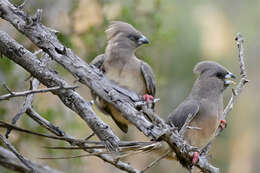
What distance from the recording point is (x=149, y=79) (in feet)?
17.7

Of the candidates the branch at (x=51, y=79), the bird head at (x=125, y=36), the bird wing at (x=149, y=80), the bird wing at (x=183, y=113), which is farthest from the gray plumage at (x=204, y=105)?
the branch at (x=51, y=79)

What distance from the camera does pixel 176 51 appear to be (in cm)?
1326

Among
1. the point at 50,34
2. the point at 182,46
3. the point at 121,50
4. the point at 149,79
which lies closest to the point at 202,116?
the point at 149,79

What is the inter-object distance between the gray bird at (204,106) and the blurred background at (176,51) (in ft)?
3.85

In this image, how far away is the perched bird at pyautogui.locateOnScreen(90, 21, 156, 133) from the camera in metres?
5.28

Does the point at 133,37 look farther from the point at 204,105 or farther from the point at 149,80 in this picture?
the point at 204,105

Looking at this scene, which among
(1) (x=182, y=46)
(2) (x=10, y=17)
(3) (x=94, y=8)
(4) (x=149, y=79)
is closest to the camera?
(2) (x=10, y=17)

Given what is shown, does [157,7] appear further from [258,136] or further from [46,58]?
[258,136]

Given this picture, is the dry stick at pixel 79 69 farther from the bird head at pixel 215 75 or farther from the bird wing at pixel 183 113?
the bird head at pixel 215 75

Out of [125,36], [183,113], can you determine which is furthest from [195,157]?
[125,36]

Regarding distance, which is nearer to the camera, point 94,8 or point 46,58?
point 46,58

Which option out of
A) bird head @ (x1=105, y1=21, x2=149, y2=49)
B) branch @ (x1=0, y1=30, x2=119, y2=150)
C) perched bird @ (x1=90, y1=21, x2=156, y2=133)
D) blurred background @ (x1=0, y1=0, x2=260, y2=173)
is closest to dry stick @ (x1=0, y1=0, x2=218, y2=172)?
branch @ (x1=0, y1=30, x2=119, y2=150)

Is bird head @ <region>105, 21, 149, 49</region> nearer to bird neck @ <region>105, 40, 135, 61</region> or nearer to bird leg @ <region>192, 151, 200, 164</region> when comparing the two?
bird neck @ <region>105, 40, 135, 61</region>

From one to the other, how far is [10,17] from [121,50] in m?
2.30
